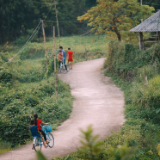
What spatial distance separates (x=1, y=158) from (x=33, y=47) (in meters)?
25.2

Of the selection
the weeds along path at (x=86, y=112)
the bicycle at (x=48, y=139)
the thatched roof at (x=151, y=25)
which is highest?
the thatched roof at (x=151, y=25)

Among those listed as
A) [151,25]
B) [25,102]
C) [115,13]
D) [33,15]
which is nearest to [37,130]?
[25,102]

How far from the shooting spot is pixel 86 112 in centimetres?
1122

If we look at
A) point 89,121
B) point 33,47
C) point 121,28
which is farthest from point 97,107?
point 33,47

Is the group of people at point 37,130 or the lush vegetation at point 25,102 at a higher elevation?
the group of people at point 37,130

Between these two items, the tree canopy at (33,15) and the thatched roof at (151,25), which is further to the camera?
the tree canopy at (33,15)

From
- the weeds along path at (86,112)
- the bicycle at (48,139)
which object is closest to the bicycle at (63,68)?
the weeds along path at (86,112)

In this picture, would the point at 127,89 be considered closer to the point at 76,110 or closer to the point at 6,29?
the point at 76,110

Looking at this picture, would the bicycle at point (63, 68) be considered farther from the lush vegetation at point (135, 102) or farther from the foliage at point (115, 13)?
the foliage at point (115, 13)

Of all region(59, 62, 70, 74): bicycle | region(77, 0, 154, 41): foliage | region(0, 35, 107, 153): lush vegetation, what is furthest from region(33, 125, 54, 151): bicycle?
region(77, 0, 154, 41): foliage

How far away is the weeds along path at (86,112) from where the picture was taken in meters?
7.60

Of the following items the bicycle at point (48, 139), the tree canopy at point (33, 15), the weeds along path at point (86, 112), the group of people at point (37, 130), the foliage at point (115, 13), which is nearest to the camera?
the group of people at point (37, 130)

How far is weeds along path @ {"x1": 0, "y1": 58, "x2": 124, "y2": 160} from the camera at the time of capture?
760 cm

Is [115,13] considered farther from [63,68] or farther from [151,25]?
[63,68]
